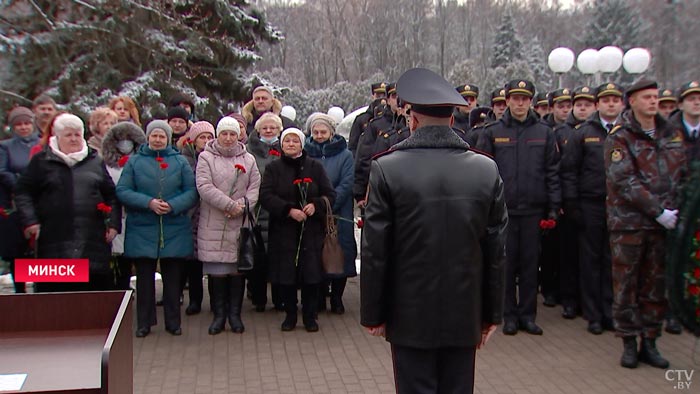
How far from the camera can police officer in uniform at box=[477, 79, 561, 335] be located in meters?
7.05

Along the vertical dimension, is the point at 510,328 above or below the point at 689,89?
below

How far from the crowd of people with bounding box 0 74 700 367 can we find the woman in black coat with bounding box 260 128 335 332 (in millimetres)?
14

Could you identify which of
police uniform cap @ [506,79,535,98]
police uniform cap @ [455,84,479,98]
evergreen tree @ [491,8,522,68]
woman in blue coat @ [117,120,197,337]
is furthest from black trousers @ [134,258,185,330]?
evergreen tree @ [491,8,522,68]

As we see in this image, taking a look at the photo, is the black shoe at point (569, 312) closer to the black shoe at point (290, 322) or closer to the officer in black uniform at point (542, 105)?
the black shoe at point (290, 322)

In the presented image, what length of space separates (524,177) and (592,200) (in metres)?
0.77

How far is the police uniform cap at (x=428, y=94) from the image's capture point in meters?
3.58

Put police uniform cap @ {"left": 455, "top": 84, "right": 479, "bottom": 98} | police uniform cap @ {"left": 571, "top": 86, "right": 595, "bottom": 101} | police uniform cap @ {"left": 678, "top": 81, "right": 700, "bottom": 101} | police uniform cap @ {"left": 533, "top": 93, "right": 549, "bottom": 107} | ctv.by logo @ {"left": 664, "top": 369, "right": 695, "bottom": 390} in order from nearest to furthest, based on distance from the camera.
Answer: ctv.by logo @ {"left": 664, "top": 369, "right": 695, "bottom": 390}, police uniform cap @ {"left": 678, "top": 81, "right": 700, "bottom": 101}, police uniform cap @ {"left": 571, "top": 86, "right": 595, "bottom": 101}, police uniform cap @ {"left": 455, "top": 84, "right": 479, "bottom": 98}, police uniform cap @ {"left": 533, "top": 93, "right": 549, "bottom": 107}

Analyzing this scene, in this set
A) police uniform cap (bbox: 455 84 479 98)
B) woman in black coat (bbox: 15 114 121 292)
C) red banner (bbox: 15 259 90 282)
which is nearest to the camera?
red banner (bbox: 15 259 90 282)

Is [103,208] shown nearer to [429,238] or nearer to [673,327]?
[429,238]

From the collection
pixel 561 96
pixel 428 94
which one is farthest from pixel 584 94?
pixel 428 94

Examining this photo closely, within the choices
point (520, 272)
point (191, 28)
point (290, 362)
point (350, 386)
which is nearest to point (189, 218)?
point (290, 362)

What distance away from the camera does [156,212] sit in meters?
6.74

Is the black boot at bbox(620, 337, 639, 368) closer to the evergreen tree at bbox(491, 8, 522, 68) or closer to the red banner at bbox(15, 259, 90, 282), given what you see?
the red banner at bbox(15, 259, 90, 282)

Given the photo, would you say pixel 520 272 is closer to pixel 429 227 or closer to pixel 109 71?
pixel 429 227
